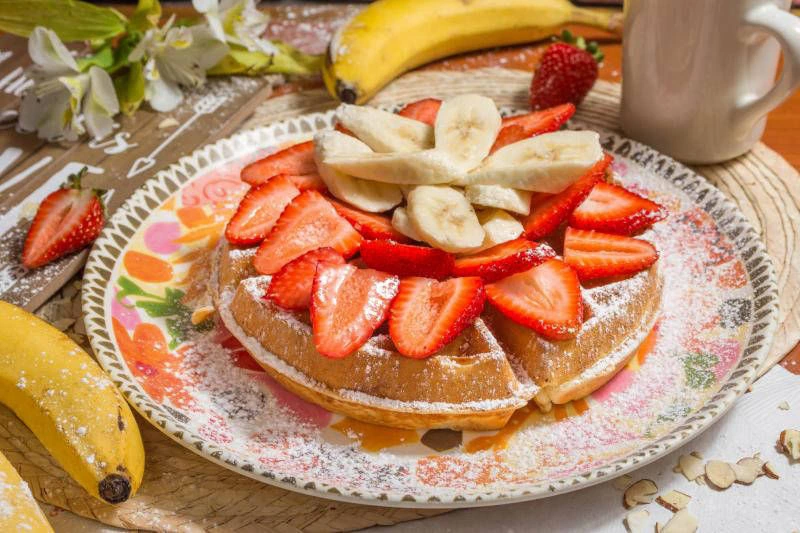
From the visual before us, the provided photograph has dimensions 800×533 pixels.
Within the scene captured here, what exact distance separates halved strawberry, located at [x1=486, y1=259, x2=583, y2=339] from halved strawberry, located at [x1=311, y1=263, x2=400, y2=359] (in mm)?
196

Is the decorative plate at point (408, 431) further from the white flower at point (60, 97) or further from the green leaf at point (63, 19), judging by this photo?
the green leaf at point (63, 19)

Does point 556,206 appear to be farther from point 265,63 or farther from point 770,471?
point 265,63

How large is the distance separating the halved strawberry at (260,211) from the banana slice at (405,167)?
0.13 m

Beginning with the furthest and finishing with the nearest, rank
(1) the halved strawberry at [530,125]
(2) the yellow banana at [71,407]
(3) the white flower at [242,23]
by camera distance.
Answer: (3) the white flower at [242,23], (1) the halved strawberry at [530,125], (2) the yellow banana at [71,407]

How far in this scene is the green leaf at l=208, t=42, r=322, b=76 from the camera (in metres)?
2.75

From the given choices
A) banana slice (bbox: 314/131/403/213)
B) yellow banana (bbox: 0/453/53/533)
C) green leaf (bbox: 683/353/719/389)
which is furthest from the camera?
banana slice (bbox: 314/131/403/213)

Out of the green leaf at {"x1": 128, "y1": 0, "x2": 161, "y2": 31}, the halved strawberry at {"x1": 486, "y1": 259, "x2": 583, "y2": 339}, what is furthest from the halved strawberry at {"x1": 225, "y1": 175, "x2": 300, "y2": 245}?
the green leaf at {"x1": 128, "y1": 0, "x2": 161, "y2": 31}

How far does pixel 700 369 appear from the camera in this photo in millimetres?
1745

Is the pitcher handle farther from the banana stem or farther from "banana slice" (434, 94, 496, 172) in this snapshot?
the banana stem

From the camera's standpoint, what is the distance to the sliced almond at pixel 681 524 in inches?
59.5

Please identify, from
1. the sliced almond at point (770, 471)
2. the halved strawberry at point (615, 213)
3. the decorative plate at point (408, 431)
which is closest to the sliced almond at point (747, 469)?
the sliced almond at point (770, 471)

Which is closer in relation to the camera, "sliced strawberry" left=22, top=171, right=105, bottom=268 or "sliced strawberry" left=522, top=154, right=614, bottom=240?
"sliced strawberry" left=522, top=154, right=614, bottom=240

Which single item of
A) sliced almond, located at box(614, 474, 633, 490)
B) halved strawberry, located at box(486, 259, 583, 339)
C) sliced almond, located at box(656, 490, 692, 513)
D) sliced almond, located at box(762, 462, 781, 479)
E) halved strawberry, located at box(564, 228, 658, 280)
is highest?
halved strawberry, located at box(486, 259, 583, 339)

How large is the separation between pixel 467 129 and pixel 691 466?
→ 2.61 ft
